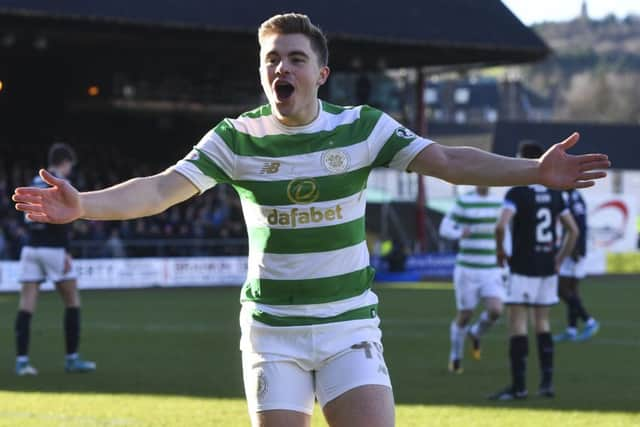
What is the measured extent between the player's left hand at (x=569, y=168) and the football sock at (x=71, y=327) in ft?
30.7

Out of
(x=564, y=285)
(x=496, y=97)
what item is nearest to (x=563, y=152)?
(x=564, y=285)

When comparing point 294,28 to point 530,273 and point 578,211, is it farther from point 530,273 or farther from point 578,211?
point 578,211

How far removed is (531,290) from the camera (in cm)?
1230

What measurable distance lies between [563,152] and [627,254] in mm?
39610

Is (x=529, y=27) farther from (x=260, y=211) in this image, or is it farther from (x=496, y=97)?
(x=496, y=97)

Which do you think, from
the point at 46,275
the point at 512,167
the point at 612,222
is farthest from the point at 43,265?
the point at 612,222

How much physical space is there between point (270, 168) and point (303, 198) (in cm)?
20

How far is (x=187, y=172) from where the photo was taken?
580 centimetres

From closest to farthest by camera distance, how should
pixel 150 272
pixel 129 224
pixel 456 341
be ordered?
pixel 456 341
pixel 150 272
pixel 129 224

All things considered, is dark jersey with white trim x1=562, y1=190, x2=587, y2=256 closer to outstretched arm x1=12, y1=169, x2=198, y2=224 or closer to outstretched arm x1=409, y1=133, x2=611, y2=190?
outstretched arm x1=409, y1=133, x2=611, y2=190

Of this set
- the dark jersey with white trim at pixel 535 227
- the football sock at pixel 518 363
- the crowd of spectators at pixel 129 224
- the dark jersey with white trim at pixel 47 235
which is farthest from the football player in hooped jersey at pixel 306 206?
the crowd of spectators at pixel 129 224

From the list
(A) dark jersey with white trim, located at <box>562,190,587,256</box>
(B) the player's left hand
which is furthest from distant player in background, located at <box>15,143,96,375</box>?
(B) the player's left hand

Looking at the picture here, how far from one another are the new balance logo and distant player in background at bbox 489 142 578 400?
22.1 feet

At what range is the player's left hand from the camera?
548 centimetres
